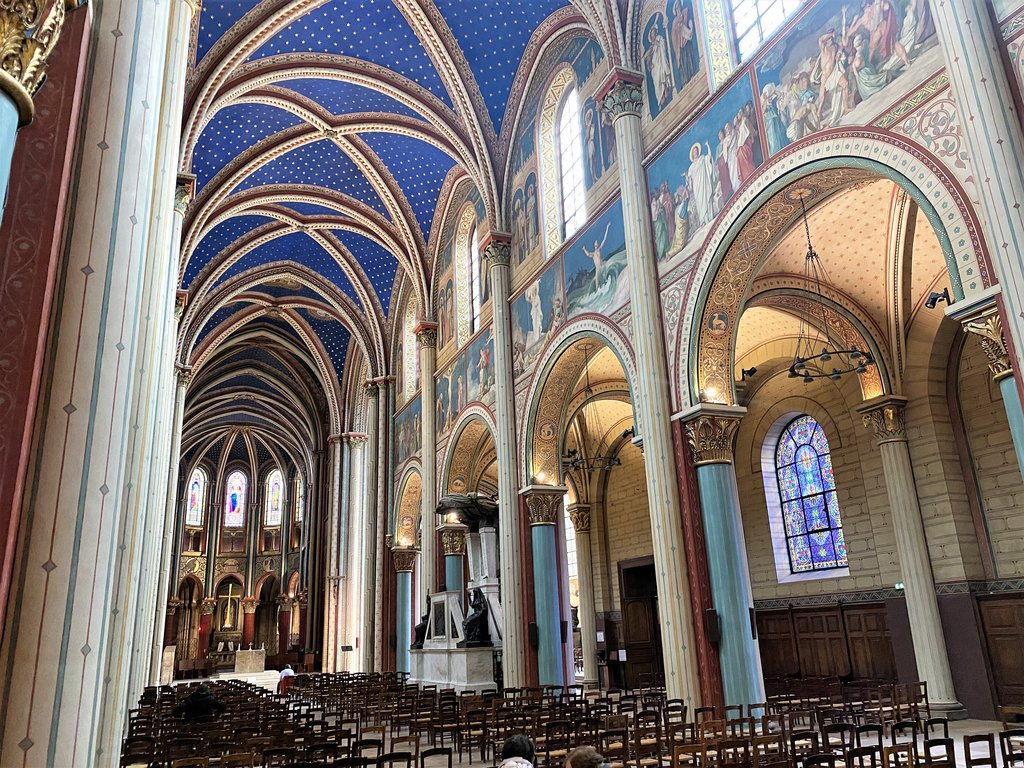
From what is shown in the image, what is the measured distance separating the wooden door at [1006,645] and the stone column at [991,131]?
7.28m

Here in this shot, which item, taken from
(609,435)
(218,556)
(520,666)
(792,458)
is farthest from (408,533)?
(218,556)

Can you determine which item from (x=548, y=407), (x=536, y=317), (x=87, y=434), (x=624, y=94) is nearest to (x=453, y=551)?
(x=548, y=407)

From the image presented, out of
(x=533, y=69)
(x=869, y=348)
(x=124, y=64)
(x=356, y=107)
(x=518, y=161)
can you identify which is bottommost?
(x=124, y=64)

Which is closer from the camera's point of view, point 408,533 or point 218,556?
point 408,533

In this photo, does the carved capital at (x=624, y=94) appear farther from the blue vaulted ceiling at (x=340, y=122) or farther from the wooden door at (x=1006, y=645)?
the wooden door at (x=1006, y=645)

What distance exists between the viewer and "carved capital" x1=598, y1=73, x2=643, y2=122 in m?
12.4

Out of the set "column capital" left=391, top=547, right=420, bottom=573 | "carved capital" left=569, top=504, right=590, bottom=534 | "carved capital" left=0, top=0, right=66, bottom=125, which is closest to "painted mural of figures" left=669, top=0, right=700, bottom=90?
"carved capital" left=0, top=0, right=66, bottom=125

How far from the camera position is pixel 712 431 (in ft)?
33.8

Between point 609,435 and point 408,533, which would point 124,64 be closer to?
point 609,435

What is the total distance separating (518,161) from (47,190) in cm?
1435

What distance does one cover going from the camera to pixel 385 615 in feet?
81.8

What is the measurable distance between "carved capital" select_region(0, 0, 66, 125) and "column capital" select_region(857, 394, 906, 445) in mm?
13155

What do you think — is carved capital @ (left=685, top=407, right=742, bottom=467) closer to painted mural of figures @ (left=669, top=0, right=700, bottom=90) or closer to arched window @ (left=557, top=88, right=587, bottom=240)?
painted mural of figures @ (left=669, top=0, right=700, bottom=90)

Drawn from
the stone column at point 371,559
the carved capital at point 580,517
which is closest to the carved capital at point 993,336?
the carved capital at point 580,517
